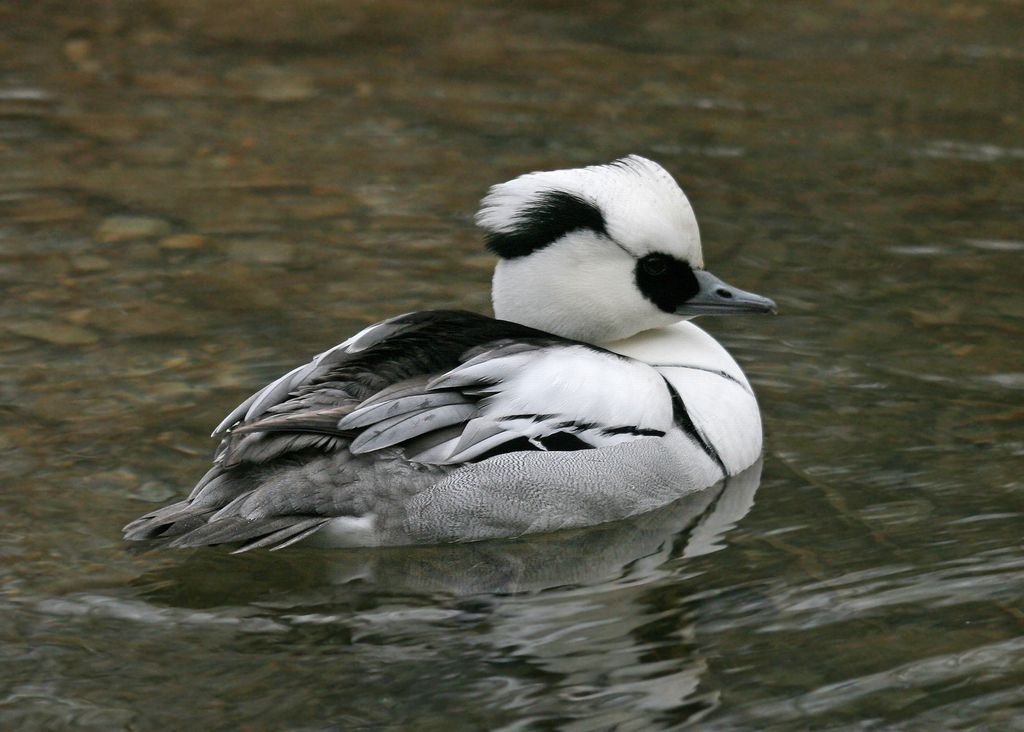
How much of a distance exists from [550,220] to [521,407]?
77cm

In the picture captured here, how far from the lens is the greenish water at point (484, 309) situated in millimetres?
4719

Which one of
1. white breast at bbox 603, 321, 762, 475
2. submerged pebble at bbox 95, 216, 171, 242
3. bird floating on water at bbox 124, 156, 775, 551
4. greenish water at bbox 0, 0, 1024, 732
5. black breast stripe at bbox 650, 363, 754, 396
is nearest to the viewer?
greenish water at bbox 0, 0, 1024, 732

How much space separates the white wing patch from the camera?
212 inches

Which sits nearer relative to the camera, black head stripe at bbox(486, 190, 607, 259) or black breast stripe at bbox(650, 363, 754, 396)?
black head stripe at bbox(486, 190, 607, 259)

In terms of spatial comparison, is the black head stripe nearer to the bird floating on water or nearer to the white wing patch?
the bird floating on water

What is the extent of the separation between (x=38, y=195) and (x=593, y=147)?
3.32m

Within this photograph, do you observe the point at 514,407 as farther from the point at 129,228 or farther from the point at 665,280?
the point at 129,228

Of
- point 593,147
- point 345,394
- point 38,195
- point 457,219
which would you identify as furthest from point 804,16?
point 345,394

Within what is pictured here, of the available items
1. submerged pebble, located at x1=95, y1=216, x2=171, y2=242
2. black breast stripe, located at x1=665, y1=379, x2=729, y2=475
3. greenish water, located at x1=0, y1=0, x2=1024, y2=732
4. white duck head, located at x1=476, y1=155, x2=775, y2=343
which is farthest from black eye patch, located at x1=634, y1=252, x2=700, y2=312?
submerged pebble, located at x1=95, y1=216, x2=171, y2=242

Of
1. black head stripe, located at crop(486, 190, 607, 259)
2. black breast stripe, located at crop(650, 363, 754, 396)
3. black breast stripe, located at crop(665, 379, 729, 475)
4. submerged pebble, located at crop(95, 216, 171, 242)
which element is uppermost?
black head stripe, located at crop(486, 190, 607, 259)

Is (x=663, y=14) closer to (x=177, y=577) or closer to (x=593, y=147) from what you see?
(x=593, y=147)

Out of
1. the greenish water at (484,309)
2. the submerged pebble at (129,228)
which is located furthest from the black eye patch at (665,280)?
the submerged pebble at (129,228)

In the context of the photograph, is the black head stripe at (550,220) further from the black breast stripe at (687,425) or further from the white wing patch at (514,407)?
the black breast stripe at (687,425)

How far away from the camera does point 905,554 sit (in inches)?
216
